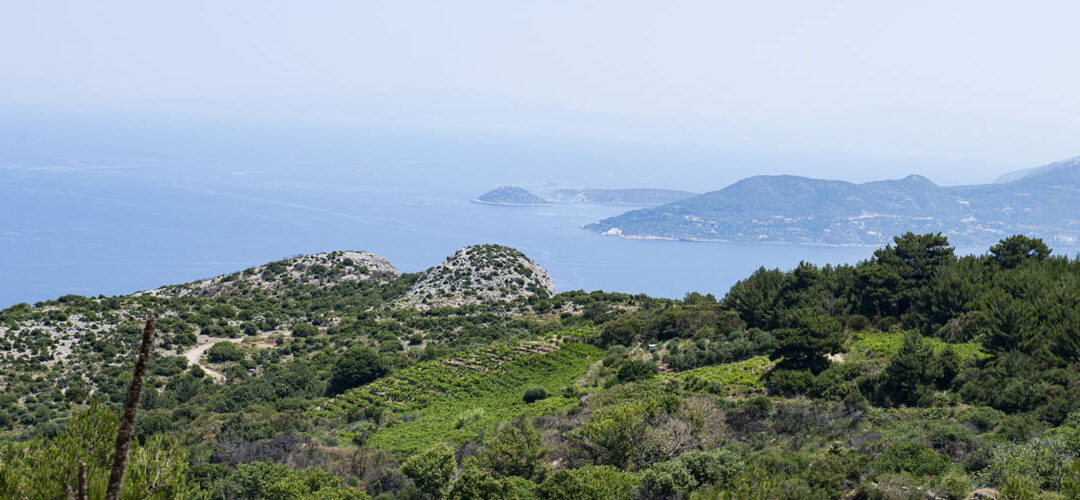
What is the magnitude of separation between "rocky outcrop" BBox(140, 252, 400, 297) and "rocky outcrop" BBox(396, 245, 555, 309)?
7176mm

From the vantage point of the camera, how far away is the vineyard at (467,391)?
2772 centimetres

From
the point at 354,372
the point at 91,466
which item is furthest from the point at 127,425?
the point at 354,372

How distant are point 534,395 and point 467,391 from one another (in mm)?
4009

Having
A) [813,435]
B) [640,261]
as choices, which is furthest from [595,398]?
[640,261]

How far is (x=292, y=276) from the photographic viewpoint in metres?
66.9

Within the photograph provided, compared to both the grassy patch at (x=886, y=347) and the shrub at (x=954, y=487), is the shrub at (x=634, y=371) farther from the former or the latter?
the shrub at (x=954, y=487)

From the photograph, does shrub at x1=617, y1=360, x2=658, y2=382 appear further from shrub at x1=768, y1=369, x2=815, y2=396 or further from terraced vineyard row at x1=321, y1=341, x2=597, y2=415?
terraced vineyard row at x1=321, y1=341, x2=597, y2=415

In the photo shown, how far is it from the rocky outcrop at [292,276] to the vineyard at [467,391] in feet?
103

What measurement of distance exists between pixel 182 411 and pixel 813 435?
26.0 metres

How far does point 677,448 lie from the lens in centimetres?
2142

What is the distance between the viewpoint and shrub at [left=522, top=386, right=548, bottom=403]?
3173 cm

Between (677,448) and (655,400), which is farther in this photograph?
(655,400)

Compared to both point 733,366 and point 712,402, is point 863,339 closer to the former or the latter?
point 733,366

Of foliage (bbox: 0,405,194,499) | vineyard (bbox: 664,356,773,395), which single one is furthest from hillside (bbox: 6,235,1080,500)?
vineyard (bbox: 664,356,773,395)
